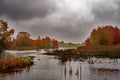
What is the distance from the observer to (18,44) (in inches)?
6255

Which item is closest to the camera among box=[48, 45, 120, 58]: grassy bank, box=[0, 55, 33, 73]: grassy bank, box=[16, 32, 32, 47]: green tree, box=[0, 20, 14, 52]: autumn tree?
box=[0, 55, 33, 73]: grassy bank

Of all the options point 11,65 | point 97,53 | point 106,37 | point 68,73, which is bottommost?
point 68,73

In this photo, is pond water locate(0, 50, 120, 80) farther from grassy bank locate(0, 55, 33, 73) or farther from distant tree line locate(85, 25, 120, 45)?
distant tree line locate(85, 25, 120, 45)

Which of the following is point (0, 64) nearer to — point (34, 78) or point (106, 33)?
point (34, 78)

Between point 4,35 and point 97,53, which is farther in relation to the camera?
point 4,35

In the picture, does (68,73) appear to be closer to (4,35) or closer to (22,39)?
(4,35)

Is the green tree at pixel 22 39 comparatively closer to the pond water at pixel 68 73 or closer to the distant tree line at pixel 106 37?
the distant tree line at pixel 106 37

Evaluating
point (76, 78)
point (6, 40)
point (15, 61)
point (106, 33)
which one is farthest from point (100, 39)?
point (76, 78)

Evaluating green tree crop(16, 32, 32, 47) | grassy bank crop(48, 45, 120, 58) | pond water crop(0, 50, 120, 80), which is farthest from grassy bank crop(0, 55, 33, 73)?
green tree crop(16, 32, 32, 47)

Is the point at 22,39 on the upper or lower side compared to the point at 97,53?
upper

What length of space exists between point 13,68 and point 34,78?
9807 millimetres

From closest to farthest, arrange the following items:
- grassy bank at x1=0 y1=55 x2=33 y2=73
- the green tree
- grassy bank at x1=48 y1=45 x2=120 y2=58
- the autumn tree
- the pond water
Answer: the pond water
grassy bank at x1=0 y1=55 x2=33 y2=73
grassy bank at x1=48 y1=45 x2=120 y2=58
the autumn tree
the green tree

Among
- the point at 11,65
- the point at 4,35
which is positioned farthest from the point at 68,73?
the point at 4,35

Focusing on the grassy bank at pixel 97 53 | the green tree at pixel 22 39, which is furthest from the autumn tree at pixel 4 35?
the green tree at pixel 22 39
